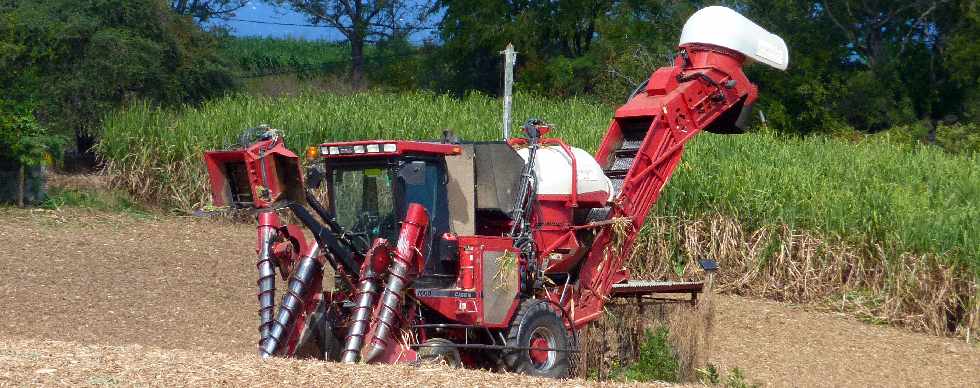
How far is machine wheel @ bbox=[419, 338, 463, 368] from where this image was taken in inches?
341

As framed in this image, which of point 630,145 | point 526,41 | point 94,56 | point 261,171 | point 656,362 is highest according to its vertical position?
point 526,41

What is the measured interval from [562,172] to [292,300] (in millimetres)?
2802

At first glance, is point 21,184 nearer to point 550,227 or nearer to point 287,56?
point 550,227

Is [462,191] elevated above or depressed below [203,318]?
above

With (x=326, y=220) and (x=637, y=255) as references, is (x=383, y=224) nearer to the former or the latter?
(x=326, y=220)

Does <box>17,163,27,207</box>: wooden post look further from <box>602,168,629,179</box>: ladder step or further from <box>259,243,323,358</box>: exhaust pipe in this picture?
<box>259,243,323,358</box>: exhaust pipe

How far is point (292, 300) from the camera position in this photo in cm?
875

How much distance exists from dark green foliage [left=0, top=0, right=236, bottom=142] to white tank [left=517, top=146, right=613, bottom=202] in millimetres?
14273

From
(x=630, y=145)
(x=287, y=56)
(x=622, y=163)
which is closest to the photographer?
(x=622, y=163)

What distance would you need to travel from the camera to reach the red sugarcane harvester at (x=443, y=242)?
8.61 meters

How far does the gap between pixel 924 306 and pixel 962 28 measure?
19446mm

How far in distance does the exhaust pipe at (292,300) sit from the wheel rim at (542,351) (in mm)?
1869

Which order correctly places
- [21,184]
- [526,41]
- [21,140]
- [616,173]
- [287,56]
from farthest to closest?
[287,56] → [526,41] → [21,184] → [21,140] → [616,173]

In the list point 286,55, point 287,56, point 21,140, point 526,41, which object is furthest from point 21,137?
point 286,55
